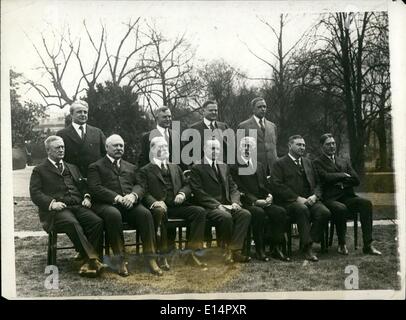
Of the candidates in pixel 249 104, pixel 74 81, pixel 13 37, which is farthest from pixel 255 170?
pixel 13 37

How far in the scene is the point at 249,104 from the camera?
4.64m

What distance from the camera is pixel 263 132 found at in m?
4.62

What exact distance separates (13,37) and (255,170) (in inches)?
104

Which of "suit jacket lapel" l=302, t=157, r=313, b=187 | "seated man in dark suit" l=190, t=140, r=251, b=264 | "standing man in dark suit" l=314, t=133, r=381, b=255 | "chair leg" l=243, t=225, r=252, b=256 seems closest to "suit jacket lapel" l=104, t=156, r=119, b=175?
"seated man in dark suit" l=190, t=140, r=251, b=264

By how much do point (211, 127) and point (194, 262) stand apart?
4.27 ft

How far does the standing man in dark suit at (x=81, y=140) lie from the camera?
174 inches

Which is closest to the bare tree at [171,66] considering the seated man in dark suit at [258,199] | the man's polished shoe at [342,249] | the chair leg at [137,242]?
the seated man in dark suit at [258,199]

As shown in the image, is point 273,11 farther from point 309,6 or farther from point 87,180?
point 87,180

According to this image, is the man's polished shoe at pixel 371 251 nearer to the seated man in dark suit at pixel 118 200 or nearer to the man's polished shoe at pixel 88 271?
the seated man in dark suit at pixel 118 200

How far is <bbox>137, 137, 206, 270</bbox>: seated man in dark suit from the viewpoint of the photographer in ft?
14.5

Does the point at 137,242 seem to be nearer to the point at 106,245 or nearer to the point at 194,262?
the point at 106,245

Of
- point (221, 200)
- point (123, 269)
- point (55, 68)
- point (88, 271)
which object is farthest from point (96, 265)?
point (55, 68)

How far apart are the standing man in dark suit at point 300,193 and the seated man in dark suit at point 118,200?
1294mm

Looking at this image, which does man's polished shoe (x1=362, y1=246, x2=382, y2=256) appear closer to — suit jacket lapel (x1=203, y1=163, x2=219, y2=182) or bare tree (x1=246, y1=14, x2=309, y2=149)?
bare tree (x1=246, y1=14, x2=309, y2=149)
